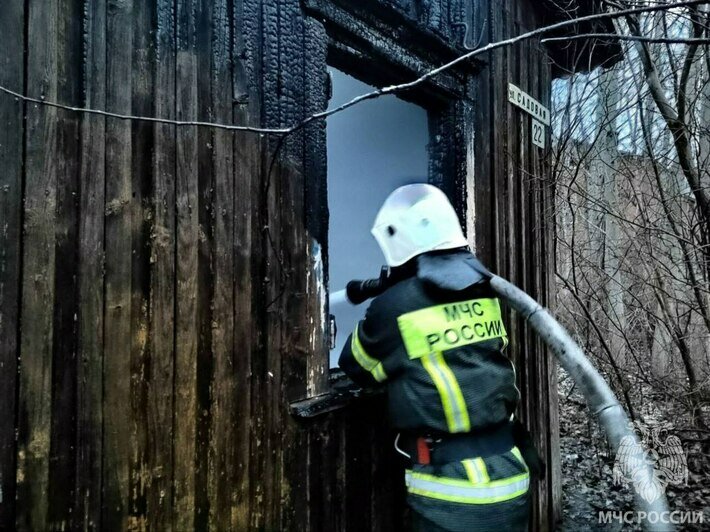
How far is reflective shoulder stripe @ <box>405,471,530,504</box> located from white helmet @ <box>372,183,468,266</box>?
1006 millimetres

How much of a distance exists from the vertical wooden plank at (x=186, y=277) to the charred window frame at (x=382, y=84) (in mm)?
556

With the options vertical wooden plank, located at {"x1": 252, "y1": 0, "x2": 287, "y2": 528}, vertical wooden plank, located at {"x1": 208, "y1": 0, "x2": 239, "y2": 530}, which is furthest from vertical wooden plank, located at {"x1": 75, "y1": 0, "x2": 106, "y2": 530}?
vertical wooden plank, located at {"x1": 252, "y1": 0, "x2": 287, "y2": 528}

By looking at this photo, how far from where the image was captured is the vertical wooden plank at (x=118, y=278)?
180 cm

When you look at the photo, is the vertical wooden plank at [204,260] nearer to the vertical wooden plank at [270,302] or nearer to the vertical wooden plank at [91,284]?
the vertical wooden plank at [270,302]

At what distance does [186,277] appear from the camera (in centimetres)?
206

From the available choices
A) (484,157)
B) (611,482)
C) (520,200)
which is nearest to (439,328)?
(484,157)

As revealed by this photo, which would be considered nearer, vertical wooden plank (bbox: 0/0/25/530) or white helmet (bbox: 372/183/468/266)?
vertical wooden plank (bbox: 0/0/25/530)

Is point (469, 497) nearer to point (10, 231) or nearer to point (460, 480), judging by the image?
point (460, 480)

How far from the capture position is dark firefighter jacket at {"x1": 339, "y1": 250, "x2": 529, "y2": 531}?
229cm

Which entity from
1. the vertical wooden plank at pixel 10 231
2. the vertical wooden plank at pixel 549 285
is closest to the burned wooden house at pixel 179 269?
the vertical wooden plank at pixel 10 231

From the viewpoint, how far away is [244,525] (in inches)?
86.9

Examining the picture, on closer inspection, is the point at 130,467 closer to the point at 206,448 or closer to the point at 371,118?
the point at 206,448

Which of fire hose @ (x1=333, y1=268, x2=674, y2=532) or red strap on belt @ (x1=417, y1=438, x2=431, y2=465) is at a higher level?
fire hose @ (x1=333, y1=268, x2=674, y2=532)

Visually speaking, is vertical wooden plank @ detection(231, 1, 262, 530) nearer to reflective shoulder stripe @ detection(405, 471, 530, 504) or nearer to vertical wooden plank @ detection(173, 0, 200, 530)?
vertical wooden plank @ detection(173, 0, 200, 530)
